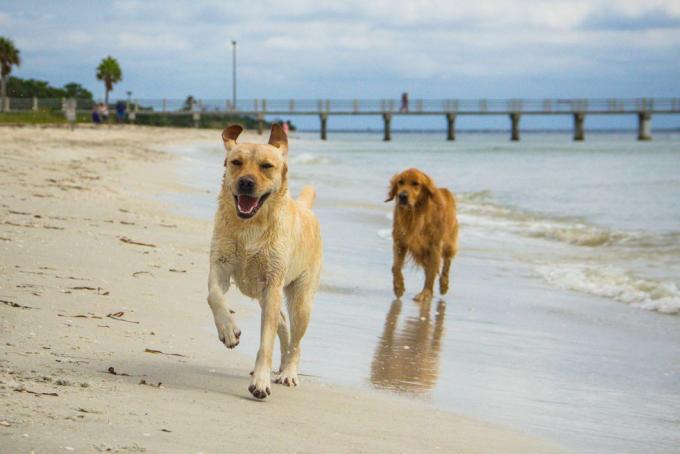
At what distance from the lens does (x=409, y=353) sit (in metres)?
6.51

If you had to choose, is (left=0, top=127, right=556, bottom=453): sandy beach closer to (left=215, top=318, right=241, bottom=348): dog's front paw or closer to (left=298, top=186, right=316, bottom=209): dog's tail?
(left=215, top=318, right=241, bottom=348): dog's front paw

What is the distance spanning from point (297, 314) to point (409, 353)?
4.69ft

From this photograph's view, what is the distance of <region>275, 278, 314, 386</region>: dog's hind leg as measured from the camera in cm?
525

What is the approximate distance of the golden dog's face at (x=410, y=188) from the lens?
32.7 ft

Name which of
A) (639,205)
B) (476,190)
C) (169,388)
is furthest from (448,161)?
(169,388)

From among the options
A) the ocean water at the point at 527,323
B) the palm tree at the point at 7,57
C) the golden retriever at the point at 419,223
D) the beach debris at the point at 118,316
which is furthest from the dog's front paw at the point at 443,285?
the palm tree at the point at 7,57

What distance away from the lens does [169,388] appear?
14.4ft

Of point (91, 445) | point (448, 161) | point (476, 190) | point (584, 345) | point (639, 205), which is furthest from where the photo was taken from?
point (448, 161)

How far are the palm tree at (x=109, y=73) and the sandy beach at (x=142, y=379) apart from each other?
239ft

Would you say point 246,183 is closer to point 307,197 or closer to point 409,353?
point 307,197

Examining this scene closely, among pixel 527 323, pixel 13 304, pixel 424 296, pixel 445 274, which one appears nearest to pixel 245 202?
pixel 13 304

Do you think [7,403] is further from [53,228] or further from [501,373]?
Result: [53,228]

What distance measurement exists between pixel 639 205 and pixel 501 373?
48.6 feet

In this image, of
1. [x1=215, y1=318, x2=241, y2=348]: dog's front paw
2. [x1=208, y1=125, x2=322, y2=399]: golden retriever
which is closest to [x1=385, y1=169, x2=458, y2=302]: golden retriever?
[x1=208, y1=125, x2=322, y2=399]: golden retriever
